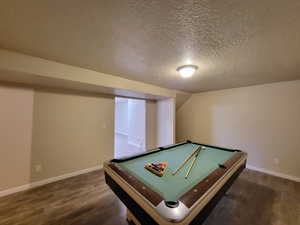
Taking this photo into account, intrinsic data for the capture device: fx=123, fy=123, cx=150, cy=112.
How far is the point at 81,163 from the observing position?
2795 millimetres

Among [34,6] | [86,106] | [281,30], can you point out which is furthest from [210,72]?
[86,106]

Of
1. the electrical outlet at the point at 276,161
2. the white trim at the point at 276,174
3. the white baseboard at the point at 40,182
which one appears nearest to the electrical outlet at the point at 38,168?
the white baseboard at the point at 40,182

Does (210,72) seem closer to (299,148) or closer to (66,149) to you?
(299,148)

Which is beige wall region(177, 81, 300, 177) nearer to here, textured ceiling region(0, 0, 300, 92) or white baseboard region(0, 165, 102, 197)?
textured ceiling region(0, 0, 300, 92)

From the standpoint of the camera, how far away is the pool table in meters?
0.80

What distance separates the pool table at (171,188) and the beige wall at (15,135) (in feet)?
5.94

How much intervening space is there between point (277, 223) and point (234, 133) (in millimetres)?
2205

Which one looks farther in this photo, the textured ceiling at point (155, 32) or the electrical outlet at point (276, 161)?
the electrical outlet at point (276, 161)

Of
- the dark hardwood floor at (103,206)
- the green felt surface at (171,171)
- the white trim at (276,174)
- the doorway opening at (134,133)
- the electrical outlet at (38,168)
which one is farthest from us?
the doorway opening at (134,133)

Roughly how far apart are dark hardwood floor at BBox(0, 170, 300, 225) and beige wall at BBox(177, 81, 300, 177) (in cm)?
63

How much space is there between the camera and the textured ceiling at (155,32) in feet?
3.03

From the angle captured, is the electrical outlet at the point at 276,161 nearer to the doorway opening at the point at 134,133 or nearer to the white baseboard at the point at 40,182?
the doorway opening at the point at 134,133

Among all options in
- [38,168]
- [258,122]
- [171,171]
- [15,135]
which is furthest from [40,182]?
[258,122]

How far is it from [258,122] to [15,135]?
5076 millimetres
